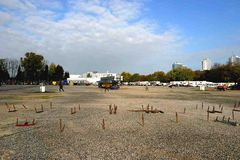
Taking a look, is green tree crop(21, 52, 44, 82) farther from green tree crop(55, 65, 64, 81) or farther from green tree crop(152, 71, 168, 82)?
green tree crop(152, 71, 168, 82)

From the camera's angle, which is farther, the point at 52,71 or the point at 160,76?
the point at 160,76

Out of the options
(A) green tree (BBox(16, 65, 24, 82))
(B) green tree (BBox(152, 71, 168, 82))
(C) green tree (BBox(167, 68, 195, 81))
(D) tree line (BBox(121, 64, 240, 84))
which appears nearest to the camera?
(D) tree line (BBox(121, 64, 240, 84))

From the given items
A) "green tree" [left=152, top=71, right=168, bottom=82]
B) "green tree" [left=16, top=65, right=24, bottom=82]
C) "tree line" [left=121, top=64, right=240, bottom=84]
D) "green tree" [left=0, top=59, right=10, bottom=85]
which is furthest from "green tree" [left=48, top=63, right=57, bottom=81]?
"green tree" [left=152, top=71, right=168, bottom=82]

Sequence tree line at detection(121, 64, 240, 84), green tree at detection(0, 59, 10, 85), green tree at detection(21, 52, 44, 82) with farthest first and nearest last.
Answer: green tree at detection(0, 59, 10, 85)
green tree at detection(21, 52, 44, 82)
tree line at detection(121, 64, 240, 84)

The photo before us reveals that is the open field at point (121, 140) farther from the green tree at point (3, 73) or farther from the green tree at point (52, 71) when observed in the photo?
the green tree at point (52, 71)

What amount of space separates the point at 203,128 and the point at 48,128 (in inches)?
295

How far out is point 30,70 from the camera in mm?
119688

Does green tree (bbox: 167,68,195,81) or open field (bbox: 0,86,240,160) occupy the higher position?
green tree (bbox: 167,68,195,81)

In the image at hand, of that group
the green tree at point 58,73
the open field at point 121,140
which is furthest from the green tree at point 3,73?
the open field at point 121,140

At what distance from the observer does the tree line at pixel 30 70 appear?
391ft

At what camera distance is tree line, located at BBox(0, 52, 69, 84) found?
4693 inches

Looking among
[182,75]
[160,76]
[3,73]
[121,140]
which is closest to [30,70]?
[3,73]

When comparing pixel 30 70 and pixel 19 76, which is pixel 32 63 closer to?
pixel 30 70

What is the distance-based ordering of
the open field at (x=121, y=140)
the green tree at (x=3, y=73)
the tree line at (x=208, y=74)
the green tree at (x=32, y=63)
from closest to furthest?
the open field at (x=121, y=140) → the tree line at (x=208, y=74) → the green tree at (x=32, y=63) → the green tree at (x=3, y=73)
